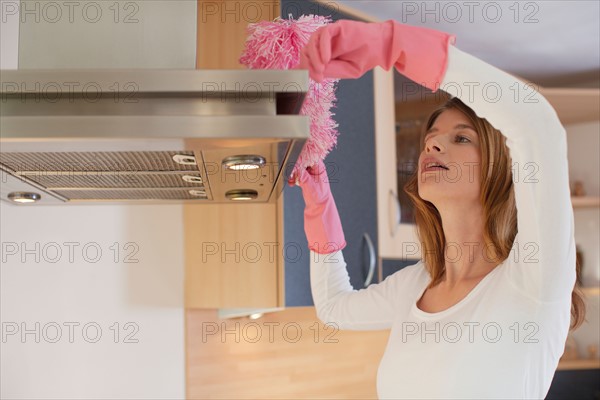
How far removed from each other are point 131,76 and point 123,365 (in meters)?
1.26

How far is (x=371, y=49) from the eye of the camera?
0.90 metres

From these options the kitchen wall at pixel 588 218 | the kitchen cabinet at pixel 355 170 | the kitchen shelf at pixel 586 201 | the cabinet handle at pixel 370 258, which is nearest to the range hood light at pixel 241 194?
the kitchen cabinet at pixel 355 170

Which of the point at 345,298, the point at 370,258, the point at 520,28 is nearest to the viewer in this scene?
the point at 345,298

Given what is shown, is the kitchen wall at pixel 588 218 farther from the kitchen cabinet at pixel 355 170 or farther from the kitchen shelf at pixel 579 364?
the kitchen cabinet at pixel 355 170

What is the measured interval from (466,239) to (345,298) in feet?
1.09

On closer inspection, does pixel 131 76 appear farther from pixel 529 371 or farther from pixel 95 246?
pixel 95 246

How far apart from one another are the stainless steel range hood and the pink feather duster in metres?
0.10

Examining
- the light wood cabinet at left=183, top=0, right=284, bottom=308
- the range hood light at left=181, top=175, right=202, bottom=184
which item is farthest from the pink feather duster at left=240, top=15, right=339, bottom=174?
the light wood cabinet at left=183, top=0, right=284, bottom=308

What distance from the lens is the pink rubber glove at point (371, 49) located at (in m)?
0.88

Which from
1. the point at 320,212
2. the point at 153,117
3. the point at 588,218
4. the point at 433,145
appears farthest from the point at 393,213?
the point at 153,117

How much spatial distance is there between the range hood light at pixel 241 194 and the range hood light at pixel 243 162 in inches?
9.7

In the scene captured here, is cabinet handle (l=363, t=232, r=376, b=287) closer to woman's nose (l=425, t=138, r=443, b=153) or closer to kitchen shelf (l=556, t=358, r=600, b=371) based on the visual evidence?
woman's nose (l=425, t=138, r=443, b=153)

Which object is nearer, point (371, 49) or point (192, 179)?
point (371, 49)

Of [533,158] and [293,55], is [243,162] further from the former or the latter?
[533,158]
